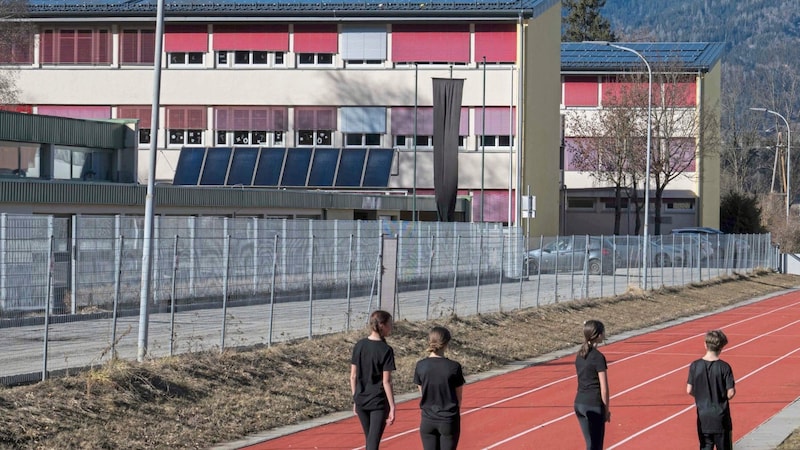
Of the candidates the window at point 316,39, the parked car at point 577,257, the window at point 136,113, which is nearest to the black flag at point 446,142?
the parked car at point 577,257

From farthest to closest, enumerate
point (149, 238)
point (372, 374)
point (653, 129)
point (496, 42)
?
point (653, 129), point (496, 42), point (149, 238), point (372, 374)

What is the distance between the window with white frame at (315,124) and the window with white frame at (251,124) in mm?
788

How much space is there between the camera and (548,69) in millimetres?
67000

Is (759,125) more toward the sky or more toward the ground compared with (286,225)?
more toward the sky

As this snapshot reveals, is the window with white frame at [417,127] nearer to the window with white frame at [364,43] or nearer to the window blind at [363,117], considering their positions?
the window blind at [363,117]

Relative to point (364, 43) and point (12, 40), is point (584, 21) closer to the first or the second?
point (364, 43)

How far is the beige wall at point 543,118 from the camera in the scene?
6322 cm

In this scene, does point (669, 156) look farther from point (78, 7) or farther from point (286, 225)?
point (286, 225)

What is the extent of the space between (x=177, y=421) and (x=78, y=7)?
5053 centimetres

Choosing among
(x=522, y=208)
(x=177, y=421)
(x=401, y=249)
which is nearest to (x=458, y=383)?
(x=177, y=421)

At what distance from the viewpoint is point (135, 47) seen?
6338cm

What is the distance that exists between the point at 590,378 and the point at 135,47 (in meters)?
54.3

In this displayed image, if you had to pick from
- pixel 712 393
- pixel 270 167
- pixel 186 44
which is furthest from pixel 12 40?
pixel 712 393

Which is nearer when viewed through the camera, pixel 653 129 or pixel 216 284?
pixel 216 284
